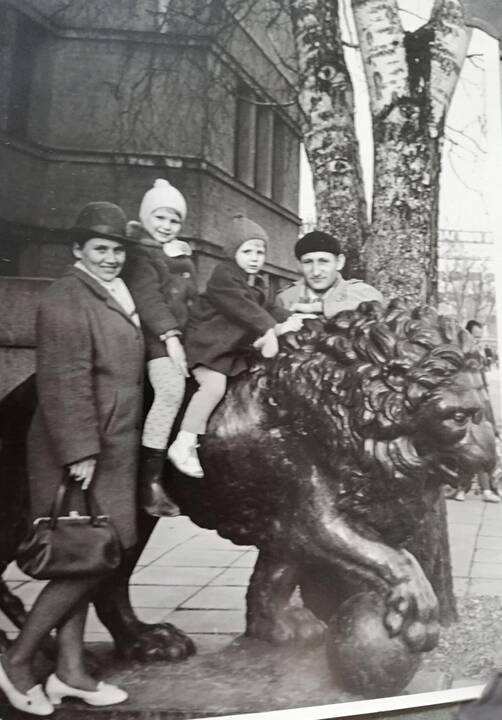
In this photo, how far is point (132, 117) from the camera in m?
3.34

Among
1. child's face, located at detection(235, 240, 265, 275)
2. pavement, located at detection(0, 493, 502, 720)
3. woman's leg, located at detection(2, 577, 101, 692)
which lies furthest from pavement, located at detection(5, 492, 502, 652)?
child's face, located at detection(235, 240, 265, 275)

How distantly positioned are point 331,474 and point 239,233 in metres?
1.21

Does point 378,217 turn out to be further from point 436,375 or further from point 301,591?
point 301,591

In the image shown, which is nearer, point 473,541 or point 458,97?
point 473,541

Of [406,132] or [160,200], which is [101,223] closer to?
[160,200]

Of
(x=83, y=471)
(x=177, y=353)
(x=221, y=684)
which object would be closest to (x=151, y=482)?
(x=83, y=471)

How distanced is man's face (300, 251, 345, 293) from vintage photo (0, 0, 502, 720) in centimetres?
1

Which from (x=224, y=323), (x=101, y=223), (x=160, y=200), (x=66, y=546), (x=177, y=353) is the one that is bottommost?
(x=66, y=546)

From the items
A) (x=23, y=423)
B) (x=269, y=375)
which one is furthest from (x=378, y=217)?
(x=23, y=423)

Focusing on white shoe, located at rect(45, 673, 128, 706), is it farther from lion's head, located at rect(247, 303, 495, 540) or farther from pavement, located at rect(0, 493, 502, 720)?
lion's head, located at rect(247, 303, 495, 540)

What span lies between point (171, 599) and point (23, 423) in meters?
1.02

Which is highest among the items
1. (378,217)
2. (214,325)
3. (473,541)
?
(378,217)

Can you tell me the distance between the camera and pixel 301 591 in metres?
3.34

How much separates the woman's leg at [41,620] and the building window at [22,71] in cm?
199
